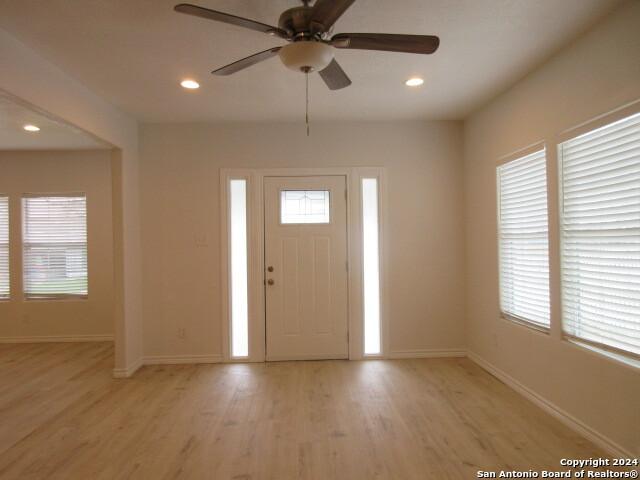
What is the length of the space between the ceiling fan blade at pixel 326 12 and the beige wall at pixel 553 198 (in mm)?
1697

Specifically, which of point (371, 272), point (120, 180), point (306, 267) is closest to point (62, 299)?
point (120, 180)

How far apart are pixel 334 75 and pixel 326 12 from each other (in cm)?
56

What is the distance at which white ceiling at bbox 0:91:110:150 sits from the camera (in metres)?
3.44

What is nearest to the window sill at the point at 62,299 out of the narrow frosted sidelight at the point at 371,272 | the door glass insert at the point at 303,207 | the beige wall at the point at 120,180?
the beige wall at the point at 120,180

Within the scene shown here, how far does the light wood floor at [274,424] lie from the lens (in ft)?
7.24

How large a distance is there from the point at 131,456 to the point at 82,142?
390 cm

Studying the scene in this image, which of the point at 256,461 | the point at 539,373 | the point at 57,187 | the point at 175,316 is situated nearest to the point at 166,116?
the point at 175,316

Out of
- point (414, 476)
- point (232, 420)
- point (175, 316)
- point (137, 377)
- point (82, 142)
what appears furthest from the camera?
point (82, 142)

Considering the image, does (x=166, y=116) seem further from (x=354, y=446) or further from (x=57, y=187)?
(x=354, y=446)

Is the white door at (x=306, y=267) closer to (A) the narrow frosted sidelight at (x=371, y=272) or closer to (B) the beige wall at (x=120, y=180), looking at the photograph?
(A) the narrow frosted sidelight at (x=371, y=272)

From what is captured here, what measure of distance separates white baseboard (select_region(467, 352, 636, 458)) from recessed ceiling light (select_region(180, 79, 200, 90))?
366 cm

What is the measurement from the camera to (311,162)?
416 centimetres

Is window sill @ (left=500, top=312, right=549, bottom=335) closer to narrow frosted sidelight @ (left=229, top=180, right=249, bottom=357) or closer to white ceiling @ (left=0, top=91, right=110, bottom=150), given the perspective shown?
narrow frosted sidelight @ (left=229, top=180, right=249, bottom=357)

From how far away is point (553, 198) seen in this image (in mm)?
2740
